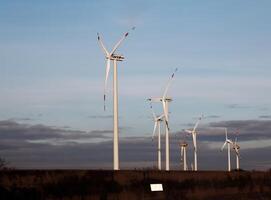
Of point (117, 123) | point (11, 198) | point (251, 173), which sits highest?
point (117, 123)

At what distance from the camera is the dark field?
20484mm

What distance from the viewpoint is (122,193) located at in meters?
24.0

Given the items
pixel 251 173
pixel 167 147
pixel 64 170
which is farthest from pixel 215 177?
pixel 167 147

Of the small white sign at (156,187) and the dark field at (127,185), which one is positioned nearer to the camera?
the dark field at (127,185)

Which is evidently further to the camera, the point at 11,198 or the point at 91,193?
the point at 91,193

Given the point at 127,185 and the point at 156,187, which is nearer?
the point at 127,185

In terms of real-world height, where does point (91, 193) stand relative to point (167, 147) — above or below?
below

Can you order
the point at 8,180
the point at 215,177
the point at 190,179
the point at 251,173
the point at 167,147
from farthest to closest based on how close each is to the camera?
the point at 167,147
the point at 251,173
the point at 215,177
the point at 190,179
the point at 8,180

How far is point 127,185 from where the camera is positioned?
24.3 m

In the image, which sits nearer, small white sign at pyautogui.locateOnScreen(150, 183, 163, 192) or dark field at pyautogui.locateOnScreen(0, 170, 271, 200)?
dark field at pyautogui.locateOnScreen(0, 170, 271, 200)

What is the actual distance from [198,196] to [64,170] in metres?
8.20

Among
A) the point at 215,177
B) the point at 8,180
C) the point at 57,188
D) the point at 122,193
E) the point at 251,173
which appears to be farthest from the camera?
the point at 251,173

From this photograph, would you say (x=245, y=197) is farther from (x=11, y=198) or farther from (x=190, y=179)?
(x=11, y=198)

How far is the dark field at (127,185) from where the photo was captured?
67.2 feet
